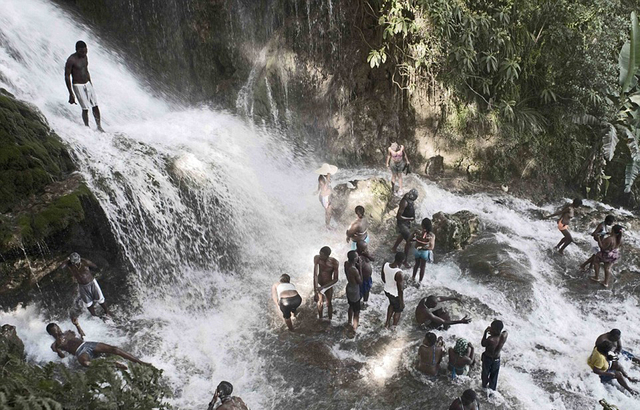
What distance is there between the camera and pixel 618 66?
424 inches

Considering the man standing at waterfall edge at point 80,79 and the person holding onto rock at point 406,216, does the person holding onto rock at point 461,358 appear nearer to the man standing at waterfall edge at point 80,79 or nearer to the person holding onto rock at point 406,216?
the person holding onto rock at point 406,216

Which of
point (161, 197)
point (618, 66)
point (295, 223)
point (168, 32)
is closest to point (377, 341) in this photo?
point (295, 223)

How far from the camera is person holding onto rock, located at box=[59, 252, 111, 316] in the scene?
6.59 meters

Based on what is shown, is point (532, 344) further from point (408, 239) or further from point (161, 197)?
point (161, 197)

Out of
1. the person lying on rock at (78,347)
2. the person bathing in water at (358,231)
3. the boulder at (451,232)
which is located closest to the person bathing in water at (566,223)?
the boulder at (451,232)

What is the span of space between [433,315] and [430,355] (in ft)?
2.80

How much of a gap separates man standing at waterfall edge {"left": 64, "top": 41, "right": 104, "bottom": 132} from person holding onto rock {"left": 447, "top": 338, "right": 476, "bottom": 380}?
24.0 feet

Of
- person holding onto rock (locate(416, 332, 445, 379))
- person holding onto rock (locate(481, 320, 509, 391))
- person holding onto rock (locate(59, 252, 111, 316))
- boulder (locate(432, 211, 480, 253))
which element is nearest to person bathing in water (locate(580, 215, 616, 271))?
boulder (locate(432, 211, 480, 253))

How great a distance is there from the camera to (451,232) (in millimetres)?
9258

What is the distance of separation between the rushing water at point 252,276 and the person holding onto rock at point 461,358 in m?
0.15

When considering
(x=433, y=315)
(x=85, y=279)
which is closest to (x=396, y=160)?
(x=433, y=315)

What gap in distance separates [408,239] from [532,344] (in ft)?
8.91

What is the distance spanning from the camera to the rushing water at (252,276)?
6.29m

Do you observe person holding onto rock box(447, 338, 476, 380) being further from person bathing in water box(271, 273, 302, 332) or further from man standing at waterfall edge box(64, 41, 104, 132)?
man standing at waterfall edge box(64, 41, 104, 132)
